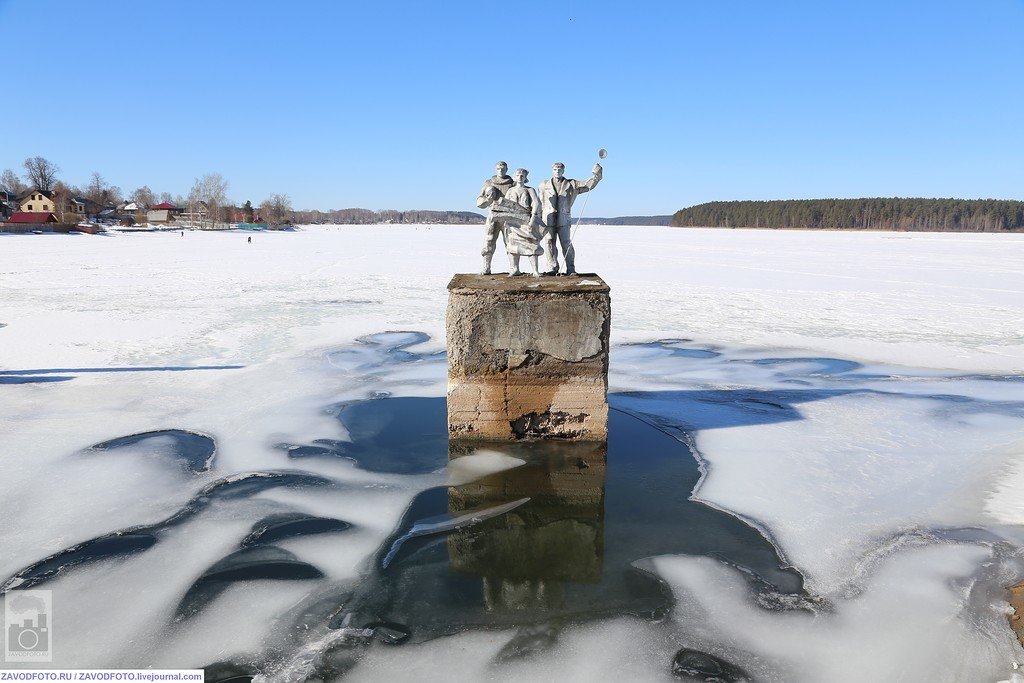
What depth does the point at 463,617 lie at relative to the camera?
4074mm

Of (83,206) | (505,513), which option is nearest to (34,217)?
(83,206)

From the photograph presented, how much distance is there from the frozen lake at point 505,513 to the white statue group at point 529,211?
2206 millimetres

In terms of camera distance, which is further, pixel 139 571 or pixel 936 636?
pixel 139 571

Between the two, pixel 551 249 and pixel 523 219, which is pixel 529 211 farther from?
pixel 551 249

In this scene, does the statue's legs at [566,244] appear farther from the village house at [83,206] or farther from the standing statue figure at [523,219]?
the village house at [83,206]

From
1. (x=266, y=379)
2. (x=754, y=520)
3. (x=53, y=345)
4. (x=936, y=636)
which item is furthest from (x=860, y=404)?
(x=53, y=345)

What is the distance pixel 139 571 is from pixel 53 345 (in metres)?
8.25

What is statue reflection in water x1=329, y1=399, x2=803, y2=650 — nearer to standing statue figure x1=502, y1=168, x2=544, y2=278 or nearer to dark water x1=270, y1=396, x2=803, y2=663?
dark water x1=270, y1=396, x2=803, y2=663

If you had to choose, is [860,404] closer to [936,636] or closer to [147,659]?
[936,636]

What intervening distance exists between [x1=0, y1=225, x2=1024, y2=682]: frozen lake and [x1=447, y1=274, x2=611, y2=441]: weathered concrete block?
41 centimetres

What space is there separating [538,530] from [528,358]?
219cm

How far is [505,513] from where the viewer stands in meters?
5.56

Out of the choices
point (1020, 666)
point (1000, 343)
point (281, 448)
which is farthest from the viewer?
point (1000, 343)

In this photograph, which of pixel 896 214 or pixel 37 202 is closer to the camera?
pixel 37 202
